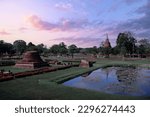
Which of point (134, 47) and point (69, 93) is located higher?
point (134, 47)

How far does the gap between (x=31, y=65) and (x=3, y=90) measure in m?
18.3

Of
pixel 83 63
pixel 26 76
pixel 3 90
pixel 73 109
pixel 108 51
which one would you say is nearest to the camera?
pixel 73 109

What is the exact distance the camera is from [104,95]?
45.4ft

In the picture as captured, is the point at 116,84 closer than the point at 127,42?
Yes

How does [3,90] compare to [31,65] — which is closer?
[3,90]

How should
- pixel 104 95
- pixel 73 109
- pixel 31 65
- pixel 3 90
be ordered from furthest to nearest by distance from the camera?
pixel 31 65 → pixel 3 90 → pixel 104 95 → pixel 73 109

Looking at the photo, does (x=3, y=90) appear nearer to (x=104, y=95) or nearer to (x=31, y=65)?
(x=104, y=95)

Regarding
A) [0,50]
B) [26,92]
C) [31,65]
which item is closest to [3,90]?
[26,92]

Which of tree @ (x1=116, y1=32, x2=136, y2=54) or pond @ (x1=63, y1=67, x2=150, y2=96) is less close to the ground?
tree @ (x1=116, y1=32, x2=136, y2=54)

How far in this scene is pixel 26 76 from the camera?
22531 millimetres

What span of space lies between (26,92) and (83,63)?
23.9 metres

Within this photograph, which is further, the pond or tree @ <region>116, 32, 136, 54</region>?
tree @ <region>116, 32, 136, 54</region>

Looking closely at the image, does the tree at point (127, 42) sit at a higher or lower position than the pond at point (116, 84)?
higher

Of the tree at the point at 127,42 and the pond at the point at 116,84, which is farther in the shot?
the tree at the point at 127,42
